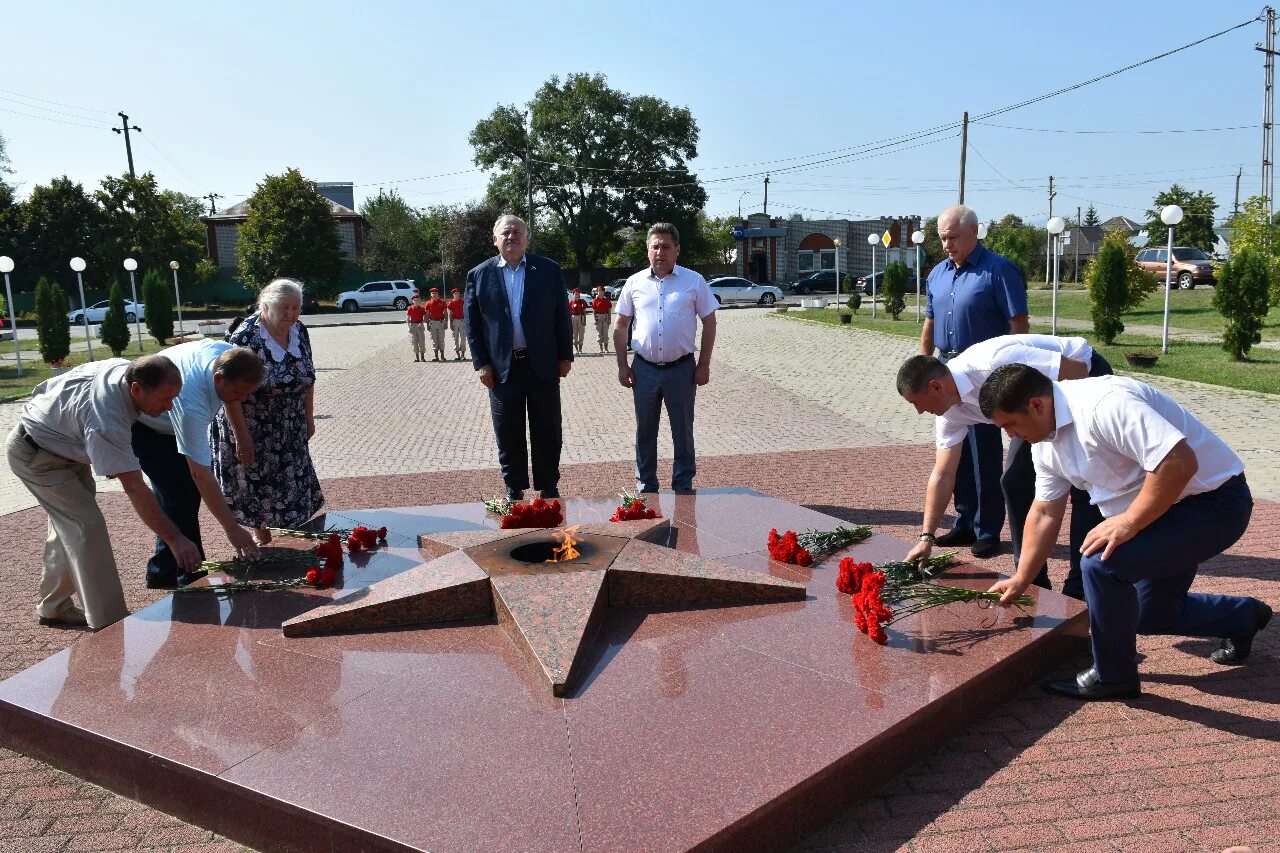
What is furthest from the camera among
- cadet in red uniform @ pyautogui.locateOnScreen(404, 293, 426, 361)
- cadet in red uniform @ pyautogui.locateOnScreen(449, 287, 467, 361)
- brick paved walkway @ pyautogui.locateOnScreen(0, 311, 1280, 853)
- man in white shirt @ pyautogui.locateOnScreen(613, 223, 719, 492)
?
cadet in red uniform @ pyautogui.locateOnScreen(449, 287, 467, 361)

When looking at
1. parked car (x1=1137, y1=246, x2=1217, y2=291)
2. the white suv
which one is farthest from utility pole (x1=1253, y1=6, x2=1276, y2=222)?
the white suv

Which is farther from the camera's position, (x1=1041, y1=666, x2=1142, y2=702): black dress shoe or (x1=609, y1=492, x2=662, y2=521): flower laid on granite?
(x1=609, y1=492, x2=662, y2=521): flower laid on granite

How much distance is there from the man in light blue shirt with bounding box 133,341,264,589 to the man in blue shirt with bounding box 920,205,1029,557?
3432 mm

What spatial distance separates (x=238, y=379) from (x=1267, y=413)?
10.4 meters

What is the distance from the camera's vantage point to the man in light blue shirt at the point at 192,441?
4.28 meters

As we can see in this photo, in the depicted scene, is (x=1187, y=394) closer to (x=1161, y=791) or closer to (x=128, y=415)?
(x=1161, y=791)

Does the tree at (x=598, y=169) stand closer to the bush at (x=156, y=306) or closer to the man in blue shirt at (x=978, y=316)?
the bush at (x=156, y=306)

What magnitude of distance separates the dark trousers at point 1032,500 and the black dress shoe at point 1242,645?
1.94 ft

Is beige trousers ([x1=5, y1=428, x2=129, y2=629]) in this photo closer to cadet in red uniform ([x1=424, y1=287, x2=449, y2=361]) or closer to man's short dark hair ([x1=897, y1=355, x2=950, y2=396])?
man's short dark hair ([x1=897, y1=355, x2=950, y2=396])

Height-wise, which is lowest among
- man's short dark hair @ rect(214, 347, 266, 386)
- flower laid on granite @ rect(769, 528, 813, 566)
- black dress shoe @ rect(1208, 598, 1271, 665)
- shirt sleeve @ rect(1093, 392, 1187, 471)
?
black dress shoe @ rect(1208, 598, 1271, 665)

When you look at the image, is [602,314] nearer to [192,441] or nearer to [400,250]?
[192,441]

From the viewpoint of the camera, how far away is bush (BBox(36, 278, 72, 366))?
2023cm

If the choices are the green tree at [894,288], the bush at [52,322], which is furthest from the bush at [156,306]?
the green tree at [894,288]

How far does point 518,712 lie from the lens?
3.13 metres
